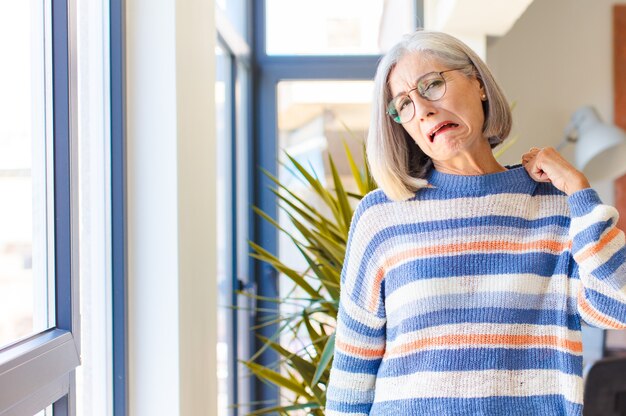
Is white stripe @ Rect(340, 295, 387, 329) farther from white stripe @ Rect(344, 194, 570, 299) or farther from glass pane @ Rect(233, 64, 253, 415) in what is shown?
glass pane @ Rect(233, 64, 253, 415)

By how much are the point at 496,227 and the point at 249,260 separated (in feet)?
8.43

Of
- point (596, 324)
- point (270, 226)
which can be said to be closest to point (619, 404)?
point (596, 324)

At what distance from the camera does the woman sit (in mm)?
1317

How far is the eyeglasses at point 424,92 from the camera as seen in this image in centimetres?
135

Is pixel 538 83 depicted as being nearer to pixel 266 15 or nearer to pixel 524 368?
pixel 266 15

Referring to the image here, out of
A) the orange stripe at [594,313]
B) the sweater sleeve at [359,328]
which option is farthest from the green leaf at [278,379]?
the orange stripe at [594,313]

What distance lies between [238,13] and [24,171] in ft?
7.91

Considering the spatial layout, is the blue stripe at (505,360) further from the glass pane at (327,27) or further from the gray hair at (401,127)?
the glass pane at (327,27)

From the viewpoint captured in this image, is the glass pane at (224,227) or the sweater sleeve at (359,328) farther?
the glass pane at (224,227)

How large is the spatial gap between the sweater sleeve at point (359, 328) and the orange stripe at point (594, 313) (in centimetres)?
35

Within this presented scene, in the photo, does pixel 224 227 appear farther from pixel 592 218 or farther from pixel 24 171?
pixel 592 218

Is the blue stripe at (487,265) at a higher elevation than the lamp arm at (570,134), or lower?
lower

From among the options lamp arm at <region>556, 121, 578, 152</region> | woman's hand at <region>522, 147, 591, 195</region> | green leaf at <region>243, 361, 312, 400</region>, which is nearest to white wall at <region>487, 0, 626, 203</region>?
lamp arm at <region>556, 121, 578, 152</region>

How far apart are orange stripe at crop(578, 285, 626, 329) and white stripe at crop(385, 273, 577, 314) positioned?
0.02 meters
